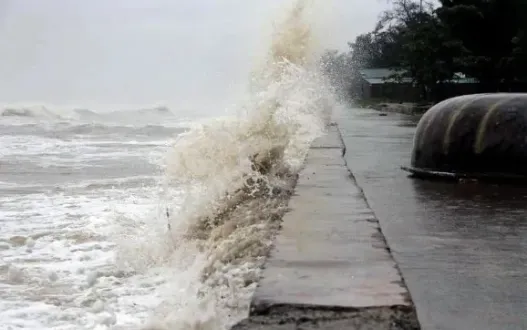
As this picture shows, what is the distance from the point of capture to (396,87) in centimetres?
4338

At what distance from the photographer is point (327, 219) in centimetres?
388

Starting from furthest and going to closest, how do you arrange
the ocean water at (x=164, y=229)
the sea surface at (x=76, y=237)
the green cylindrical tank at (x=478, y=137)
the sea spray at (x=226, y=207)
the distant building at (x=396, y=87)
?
the distant building at (x=396, y=87) < the green cylindrical tank at (x=478, y=137) < the sea surface at (x=76, y=237) < the ocean water at (x=164, y=229) < the sea spray at (x=226, y=207)

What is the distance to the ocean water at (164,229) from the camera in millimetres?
3771

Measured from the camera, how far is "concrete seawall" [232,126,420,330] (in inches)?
84.2

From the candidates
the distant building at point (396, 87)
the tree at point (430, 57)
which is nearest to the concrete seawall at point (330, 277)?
the tree at point (430, 57)

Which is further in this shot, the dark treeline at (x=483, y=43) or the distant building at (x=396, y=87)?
the distant building at (x=396, y=87)

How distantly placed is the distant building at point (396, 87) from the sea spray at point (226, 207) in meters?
25.1

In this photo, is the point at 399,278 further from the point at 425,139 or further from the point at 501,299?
the point at 425,139

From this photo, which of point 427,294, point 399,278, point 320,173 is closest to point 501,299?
point 427,294

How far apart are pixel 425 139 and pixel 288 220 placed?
110 inches

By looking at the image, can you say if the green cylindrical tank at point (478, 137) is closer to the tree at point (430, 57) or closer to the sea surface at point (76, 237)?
the sea surface at point (76, 237)

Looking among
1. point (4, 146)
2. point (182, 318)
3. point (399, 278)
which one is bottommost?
point (4, 146)

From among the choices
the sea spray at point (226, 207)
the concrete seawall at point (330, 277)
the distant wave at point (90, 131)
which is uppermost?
the concrete seawall at point (330, 277)

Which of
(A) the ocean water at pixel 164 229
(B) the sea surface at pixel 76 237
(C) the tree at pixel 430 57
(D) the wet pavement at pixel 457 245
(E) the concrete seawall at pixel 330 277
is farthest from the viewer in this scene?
(C) the tree at pixel 430 57
